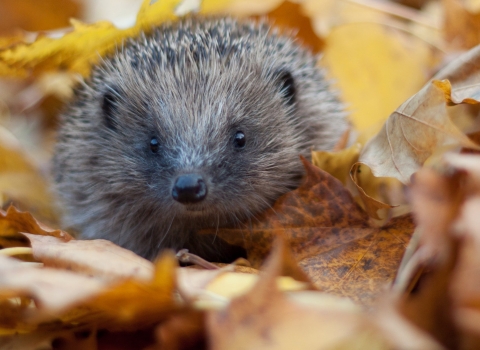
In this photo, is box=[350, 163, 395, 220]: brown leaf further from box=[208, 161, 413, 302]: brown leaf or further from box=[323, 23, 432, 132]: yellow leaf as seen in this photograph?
box=[323, 23, 432, 132]: yellow leaf

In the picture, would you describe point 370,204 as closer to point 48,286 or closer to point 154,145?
point 154,145

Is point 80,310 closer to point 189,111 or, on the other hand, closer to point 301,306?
point 301,306

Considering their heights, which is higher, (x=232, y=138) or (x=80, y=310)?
(x=232, y=138)

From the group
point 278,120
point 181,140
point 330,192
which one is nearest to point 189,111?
point 181,140

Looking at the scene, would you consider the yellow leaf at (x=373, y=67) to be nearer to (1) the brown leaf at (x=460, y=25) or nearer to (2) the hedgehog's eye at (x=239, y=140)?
(1) the brown leaf at (x=460, y=25)

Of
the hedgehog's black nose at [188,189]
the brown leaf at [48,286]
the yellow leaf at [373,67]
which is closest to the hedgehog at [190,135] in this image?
the hedgehog's black nose at [188,189]
